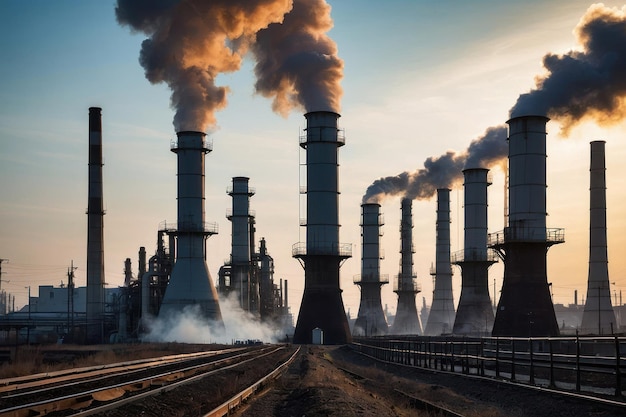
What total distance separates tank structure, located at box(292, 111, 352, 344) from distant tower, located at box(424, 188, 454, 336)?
97.3 ft

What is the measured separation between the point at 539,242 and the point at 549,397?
124 ft

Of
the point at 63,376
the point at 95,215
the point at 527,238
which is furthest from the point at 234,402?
the point at 95,215

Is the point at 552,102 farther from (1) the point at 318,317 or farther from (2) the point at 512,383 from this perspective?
(2) the point at 512,383

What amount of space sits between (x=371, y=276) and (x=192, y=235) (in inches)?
1416

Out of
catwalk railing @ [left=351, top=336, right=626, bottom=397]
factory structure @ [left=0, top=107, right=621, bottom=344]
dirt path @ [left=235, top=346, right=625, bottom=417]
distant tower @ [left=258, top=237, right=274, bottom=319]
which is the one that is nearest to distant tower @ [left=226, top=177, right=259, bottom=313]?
factory structure @ [left=0, top=107, right=621, bottom=344]

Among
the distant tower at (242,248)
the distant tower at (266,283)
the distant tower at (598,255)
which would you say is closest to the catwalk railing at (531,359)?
the distant tower at (598,255)

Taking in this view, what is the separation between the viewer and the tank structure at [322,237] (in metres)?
70.5

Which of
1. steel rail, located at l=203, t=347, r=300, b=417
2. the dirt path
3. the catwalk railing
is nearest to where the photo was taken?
steel rail, located at l=203, t=347, r=300, b=417

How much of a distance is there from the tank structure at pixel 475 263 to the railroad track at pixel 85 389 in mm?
55067

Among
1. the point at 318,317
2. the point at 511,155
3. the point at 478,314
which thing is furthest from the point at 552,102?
the point at 478,314

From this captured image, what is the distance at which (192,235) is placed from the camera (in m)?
74.5

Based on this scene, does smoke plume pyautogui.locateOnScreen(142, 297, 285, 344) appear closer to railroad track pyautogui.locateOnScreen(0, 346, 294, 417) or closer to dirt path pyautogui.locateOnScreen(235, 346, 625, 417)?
railroad track pyautogui.locateOnScreen(0, 346, 294, 417)

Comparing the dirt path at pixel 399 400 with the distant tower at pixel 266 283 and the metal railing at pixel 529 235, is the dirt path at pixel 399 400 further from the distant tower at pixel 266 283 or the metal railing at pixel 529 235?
the distant tower at pixel 266 283

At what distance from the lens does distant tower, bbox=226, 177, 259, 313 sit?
311ft
